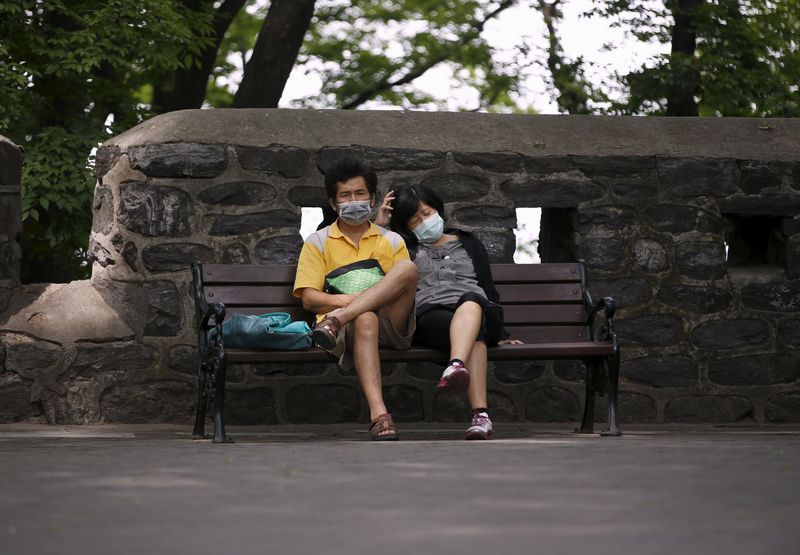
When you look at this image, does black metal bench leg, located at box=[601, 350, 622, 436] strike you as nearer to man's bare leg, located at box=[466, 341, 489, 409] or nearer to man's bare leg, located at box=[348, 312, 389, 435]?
man's bare leg, located at box=[466, 341, 489, 409]

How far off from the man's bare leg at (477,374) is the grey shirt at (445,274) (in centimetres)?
30

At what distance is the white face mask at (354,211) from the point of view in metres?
5.80

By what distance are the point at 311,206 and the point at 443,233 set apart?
0.74 m

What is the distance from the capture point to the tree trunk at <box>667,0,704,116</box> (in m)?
12.7

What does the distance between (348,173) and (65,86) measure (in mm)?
6287

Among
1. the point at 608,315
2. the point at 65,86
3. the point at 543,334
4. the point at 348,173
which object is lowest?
the point at 543,334

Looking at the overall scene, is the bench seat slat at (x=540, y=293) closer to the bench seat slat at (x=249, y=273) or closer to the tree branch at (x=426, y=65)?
the bench seat slat at (x=249, y=273)

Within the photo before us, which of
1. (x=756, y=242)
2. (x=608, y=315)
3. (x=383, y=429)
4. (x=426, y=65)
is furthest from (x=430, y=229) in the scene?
(x=426, y=65)

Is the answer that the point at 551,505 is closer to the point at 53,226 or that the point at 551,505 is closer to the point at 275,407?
the point at 275,407

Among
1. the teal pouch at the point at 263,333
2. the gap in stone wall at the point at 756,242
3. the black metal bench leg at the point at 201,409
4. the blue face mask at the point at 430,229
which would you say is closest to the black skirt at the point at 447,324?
the blue face mask at the point at 430,229

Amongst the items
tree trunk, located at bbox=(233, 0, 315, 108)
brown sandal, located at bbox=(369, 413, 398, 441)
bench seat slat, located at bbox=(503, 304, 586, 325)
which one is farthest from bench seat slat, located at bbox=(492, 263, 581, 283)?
tree trunk, located at bbox=(233, 0, 315, 108)

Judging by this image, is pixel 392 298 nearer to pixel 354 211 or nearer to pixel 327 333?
pixel 327 333

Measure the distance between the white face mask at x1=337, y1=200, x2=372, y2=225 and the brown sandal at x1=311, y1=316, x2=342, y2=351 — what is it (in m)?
0.61

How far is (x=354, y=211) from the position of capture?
19.0ft
